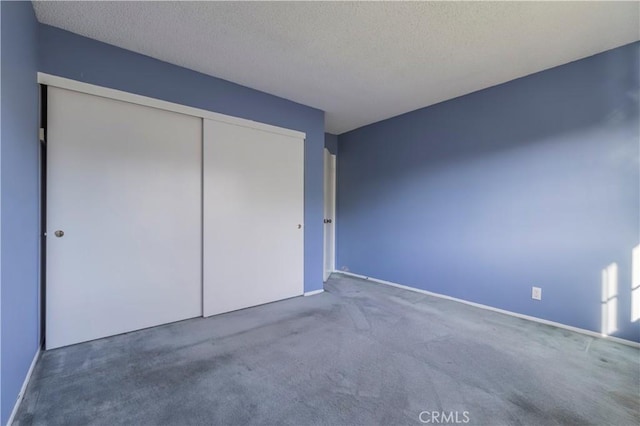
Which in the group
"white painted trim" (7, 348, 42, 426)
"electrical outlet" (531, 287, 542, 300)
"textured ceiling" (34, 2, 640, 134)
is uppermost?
"textured ceiling" (34, 2, 640, 134)

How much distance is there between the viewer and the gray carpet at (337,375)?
1518 millimetres

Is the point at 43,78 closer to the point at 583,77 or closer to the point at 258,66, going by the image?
the point at 258,66

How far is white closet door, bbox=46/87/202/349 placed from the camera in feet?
7.21

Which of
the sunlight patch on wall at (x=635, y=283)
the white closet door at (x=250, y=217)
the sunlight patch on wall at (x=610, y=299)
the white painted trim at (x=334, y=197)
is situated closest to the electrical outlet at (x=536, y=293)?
the sunlight patch on wall at (x=610, y=299)

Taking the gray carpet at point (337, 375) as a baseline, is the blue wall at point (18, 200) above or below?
above

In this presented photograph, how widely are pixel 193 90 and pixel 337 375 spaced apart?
2.89m

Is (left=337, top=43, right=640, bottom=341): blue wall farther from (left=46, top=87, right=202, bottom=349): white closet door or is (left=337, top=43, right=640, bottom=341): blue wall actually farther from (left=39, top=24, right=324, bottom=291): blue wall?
(left=46, top=87, right=202, bottom=349): white closet door

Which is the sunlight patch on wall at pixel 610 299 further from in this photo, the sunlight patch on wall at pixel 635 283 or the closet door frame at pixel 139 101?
the closet door frame at pixel 139 101

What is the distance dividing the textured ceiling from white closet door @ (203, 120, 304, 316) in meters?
0.70

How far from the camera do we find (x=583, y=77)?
Answer: 2.56 meters

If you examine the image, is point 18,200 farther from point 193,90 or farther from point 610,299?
point 610,299

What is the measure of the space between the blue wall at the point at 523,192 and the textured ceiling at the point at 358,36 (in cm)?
37

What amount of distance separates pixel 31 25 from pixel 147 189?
51.9 inches

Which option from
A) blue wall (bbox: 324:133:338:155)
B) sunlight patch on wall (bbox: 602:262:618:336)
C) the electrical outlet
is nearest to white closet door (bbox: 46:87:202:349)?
blue wall (bbox: 324:133:338:155)
